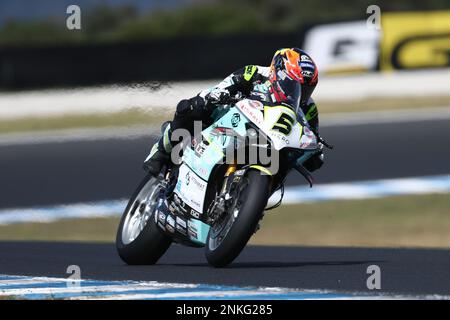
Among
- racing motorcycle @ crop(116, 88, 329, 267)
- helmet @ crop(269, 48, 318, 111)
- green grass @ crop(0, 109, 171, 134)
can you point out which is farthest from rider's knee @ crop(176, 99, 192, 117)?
green grass @ crop(0, 109, 171, 134)

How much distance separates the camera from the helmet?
680 centimetres

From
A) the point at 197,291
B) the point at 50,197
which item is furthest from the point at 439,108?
the point at 197,291

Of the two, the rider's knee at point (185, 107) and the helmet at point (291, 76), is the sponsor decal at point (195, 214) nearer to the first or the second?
the rider's knee at point (185, 107)

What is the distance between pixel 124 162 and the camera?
1586 centimetres

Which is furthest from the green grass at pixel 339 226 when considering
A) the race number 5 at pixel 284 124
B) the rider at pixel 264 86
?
the race number 5 at pixel 284 124

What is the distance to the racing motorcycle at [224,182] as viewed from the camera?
652cm

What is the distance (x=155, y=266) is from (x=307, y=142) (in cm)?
153

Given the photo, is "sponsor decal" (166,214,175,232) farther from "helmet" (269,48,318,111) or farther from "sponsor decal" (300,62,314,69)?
"sponsor decal" (300,62,314,69)

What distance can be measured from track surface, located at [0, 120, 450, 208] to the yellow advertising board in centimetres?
305

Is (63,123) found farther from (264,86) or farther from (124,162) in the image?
(264,86)

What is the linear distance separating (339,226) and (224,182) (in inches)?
231

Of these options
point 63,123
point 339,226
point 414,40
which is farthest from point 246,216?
point 414,40

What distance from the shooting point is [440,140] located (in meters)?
16.9

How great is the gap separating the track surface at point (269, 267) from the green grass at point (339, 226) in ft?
9.47
